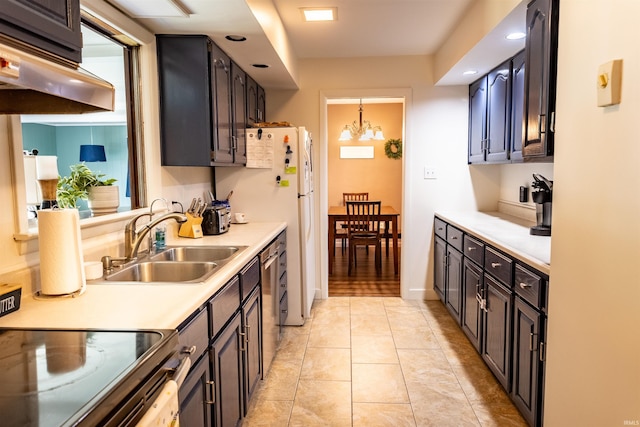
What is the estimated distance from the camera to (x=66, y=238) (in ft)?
4.57

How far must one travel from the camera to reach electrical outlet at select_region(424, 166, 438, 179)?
4.11m

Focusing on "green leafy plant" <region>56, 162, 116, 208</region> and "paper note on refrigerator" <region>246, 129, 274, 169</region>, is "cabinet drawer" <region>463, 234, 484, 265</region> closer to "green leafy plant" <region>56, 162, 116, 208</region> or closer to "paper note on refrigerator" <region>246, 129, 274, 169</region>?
"paper note on refrigerator" <region>246, 129, 274, 169</region>

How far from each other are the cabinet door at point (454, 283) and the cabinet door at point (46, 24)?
2792 millimetres

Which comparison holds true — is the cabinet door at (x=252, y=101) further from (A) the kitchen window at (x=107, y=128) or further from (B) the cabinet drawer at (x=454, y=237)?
(B) the cabinet drawer at (x=454, y=237)

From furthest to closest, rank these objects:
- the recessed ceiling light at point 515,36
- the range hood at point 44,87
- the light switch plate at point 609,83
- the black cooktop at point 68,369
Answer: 1. the recessed ceiling light at point 515,36
2. the light switch plate at point 609,83
3. the range hood at point 44,87
4. the black cooktop at point 68,369

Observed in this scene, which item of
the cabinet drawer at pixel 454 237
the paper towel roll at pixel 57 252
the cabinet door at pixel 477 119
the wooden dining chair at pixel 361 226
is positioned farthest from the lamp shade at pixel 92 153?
the wooden dining chair at pixel 361 226

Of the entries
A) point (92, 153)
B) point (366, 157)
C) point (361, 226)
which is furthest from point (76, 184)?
point (366, 157)

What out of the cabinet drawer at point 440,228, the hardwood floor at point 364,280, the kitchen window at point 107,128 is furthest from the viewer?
the hardwood floor at point 364,280

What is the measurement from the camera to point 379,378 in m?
2.62

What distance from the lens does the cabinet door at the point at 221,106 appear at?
2.52 metres

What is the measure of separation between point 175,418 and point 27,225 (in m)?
0.92

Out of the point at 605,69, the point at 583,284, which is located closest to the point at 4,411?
the point at 583,284

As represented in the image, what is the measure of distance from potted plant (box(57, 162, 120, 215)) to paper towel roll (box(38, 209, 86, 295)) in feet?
1.61

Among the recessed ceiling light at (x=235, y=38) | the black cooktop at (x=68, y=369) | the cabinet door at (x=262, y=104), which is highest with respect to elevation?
the recessed ceiling light at (x=235, y=38)
